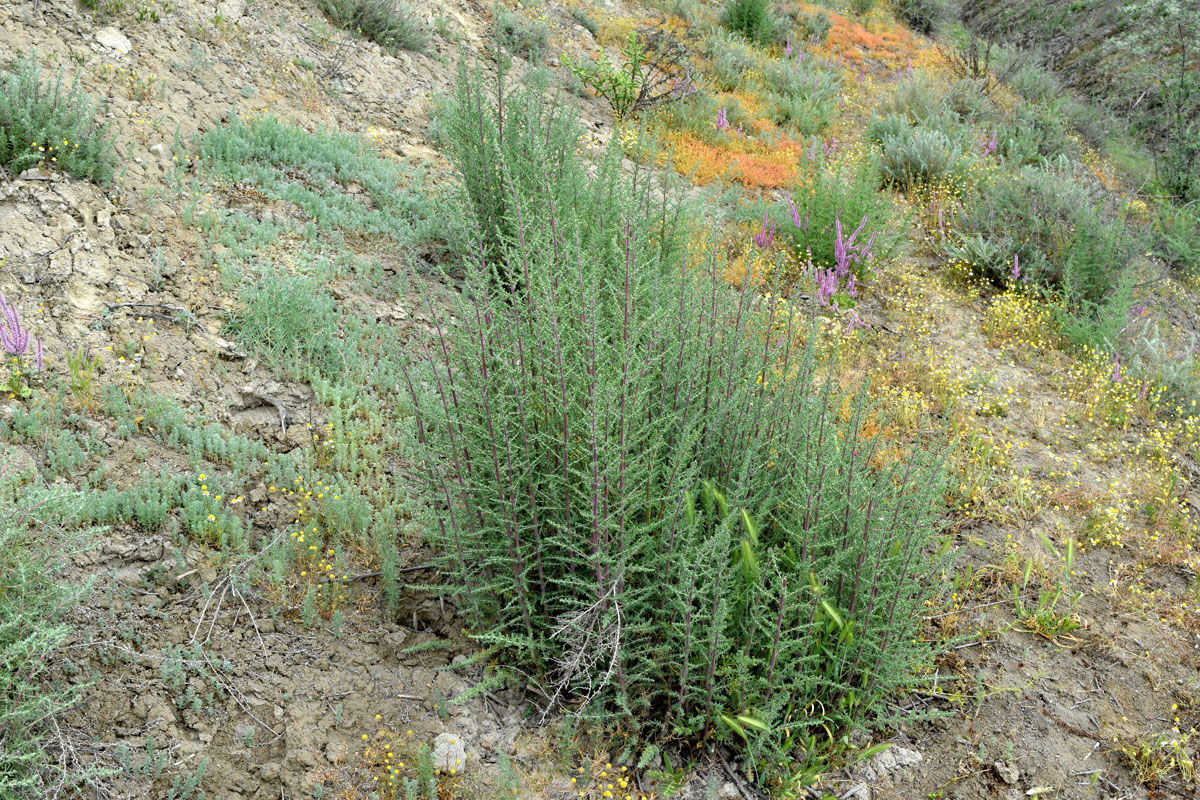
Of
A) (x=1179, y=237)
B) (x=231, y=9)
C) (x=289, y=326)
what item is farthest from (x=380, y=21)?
(x=1179, y=237)

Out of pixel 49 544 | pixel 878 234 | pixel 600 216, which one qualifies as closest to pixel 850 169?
pixel 878 234

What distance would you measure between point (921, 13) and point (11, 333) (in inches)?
648

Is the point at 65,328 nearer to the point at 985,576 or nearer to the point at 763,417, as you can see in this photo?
the point at 763,417

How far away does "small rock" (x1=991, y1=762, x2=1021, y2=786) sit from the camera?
2.66 m

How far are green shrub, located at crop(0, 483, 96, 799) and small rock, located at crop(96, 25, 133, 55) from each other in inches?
153

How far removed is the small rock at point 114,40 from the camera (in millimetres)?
5094

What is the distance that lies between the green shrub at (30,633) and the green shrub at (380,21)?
5.75 metres

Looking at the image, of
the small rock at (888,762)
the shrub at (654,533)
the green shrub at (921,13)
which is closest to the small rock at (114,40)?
the shrub at (654,533)

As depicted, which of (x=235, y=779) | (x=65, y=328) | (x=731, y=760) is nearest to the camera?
(x=235, y=779)

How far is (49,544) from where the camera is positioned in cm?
263

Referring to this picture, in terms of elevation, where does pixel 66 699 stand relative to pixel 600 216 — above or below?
below

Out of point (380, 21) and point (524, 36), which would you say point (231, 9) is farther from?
point (524, 36)

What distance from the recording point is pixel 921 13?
48.7 feet

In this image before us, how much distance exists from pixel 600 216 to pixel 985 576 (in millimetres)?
2548
